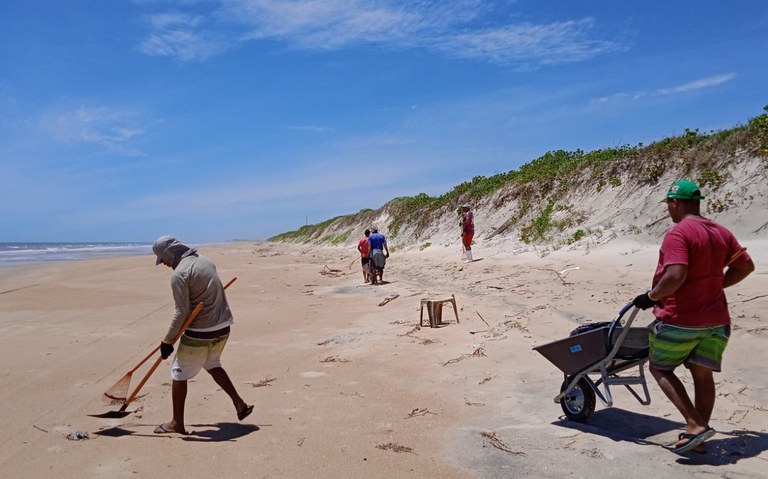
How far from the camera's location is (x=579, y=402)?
4906mm

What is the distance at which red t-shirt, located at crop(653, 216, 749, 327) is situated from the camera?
13.0 ft

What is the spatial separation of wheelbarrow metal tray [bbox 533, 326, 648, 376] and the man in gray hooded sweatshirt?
2857 millimetres

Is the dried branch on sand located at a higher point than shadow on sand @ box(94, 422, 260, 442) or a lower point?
higher

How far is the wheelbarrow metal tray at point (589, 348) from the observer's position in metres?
4.47

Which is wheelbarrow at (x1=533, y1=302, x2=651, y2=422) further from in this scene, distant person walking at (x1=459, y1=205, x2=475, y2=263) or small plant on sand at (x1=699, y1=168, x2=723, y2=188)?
distant person walking at (x1=459, y1=205, x2=475, y2=263)

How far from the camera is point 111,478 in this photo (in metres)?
4.21

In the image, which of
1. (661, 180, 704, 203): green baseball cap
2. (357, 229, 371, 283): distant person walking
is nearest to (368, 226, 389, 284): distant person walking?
(357, 229, 371, 283): distant person walking

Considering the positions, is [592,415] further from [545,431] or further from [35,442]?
[35,442]

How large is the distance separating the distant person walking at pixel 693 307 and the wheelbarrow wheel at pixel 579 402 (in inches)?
31.8

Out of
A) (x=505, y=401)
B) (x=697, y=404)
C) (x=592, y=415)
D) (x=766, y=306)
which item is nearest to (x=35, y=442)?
(x=505, y=401)

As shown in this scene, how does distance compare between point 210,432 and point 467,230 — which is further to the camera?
point 467,230

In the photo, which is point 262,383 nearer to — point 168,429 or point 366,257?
point 168,429

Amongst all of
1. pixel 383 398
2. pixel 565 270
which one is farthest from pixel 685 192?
pixel 565 270

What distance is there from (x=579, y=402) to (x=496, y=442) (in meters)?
0.89
